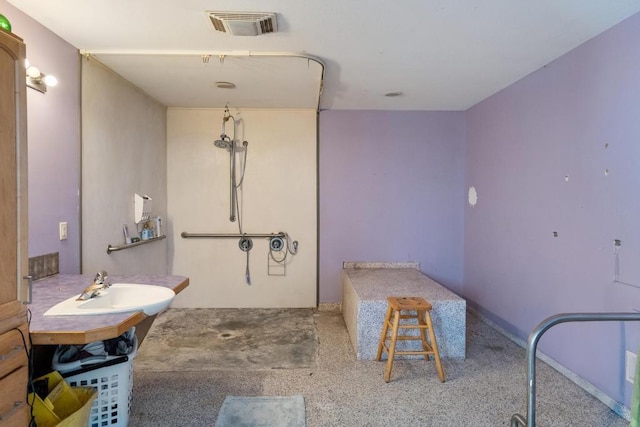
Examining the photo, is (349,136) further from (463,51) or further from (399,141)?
(463,51)

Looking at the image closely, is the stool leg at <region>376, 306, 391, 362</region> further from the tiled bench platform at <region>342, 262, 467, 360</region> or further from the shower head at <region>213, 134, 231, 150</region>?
the shower head at <region>213, 134, 231, 150</region>

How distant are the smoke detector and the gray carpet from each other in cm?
234

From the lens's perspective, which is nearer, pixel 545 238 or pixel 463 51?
pixel 463 51

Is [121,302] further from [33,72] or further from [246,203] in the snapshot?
[246,203]

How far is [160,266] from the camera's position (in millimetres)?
4035

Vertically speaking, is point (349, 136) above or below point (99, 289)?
above

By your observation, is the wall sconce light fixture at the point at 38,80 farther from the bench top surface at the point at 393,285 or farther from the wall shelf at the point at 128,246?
the bench top surface at the point at 393,285

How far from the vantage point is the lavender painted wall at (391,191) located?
4223 millimetres

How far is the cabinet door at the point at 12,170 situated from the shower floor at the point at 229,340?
1719mm

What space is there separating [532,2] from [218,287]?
3.91 m

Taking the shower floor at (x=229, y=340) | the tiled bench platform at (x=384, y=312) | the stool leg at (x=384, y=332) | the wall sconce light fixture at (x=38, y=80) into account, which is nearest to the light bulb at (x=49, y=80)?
the wall sconce light fixture at (x=38, y=80)

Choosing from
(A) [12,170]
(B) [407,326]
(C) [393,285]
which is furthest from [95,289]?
(C) [393,285]

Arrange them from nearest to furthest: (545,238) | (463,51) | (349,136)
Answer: (463,51)
(545,238)
(349,136)

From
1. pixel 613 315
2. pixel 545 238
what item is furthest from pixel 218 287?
pixel 613 315
